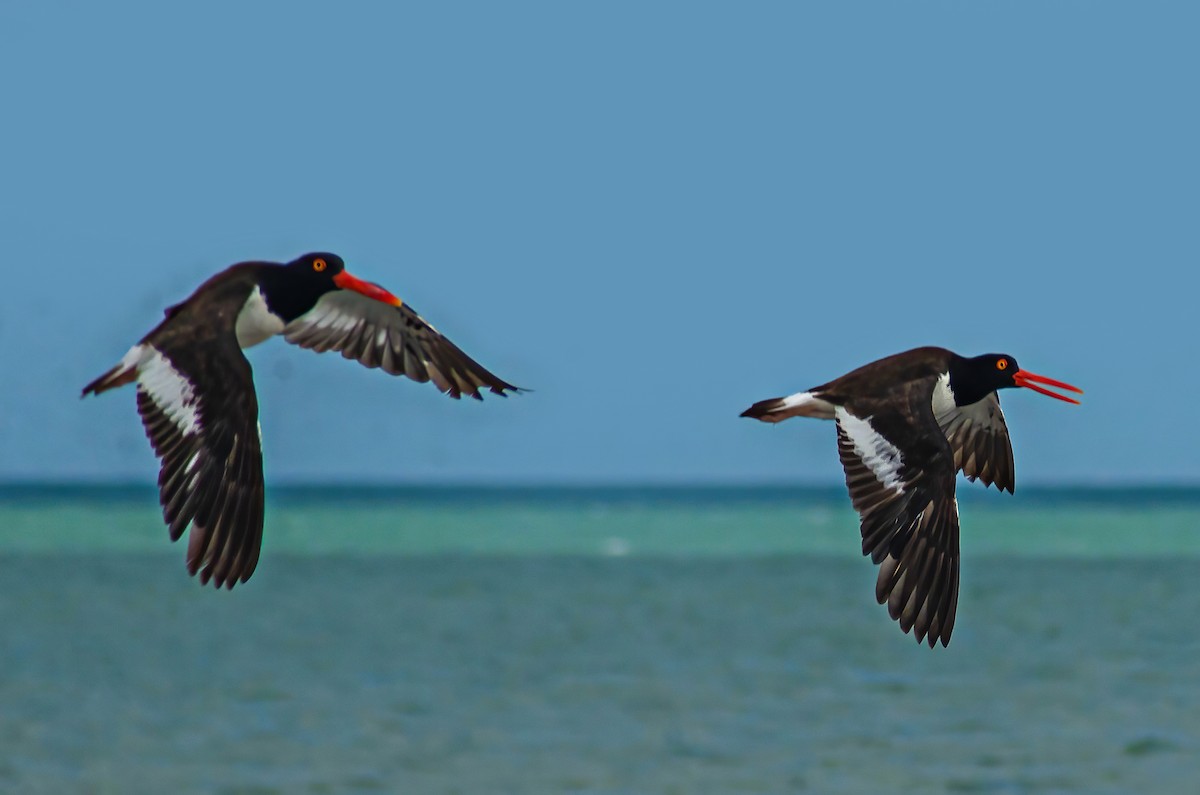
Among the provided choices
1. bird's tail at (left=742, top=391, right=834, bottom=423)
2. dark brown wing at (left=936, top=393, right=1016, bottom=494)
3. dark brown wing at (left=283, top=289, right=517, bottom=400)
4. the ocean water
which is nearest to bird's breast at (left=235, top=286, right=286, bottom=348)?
dark brown wing at (left=283, top=289, right=517, bottom=400)

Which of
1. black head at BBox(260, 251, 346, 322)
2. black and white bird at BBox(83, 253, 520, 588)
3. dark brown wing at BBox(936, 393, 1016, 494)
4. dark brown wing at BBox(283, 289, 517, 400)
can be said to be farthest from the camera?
dark brown wing at BBox(936, 393, 1016, 494)

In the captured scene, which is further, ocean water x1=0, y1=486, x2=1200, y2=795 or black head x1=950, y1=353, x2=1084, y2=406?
ocean water x1=0, y1=486, x2=1200, y2=795

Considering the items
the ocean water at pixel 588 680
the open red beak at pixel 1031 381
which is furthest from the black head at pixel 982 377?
the ocean water at pixel 588 680

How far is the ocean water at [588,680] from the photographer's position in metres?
25.9

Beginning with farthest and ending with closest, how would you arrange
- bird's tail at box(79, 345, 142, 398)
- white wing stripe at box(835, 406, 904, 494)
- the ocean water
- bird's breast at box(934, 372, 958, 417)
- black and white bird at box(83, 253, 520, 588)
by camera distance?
the ocean water, bird's breast at box(934, 372, 958, 417), white wing stripe at box(835, 406, 904, 494), bird's tail at box(79, 345, 142, 398), black and white bird at box(83, 253, 520, 588)

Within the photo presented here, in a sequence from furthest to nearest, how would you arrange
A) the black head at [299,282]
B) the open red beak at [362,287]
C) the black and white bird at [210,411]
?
1. the open red beak at [362,287]
2. the black head at [299,282]
3. the black and white bird at [210,411]

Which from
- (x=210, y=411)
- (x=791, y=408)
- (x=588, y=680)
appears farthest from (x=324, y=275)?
(x=588, y=680)

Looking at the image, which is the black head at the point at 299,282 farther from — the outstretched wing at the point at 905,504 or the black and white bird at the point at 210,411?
the outstretched wing at the point at 905,504

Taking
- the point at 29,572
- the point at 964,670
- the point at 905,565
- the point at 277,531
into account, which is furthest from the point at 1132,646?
the point at 277,531

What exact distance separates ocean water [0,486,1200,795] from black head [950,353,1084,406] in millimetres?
14686

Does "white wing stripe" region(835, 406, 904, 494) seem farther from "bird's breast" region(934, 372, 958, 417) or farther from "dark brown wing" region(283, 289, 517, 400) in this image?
"dark brown wing" region(283, 289, 517, 400)

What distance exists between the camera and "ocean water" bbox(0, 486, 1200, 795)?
84.9 feet

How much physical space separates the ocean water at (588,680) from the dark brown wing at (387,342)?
15.2 m

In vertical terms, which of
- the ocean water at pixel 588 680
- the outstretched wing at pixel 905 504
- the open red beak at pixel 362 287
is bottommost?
the ocean water at pixel 588 680
